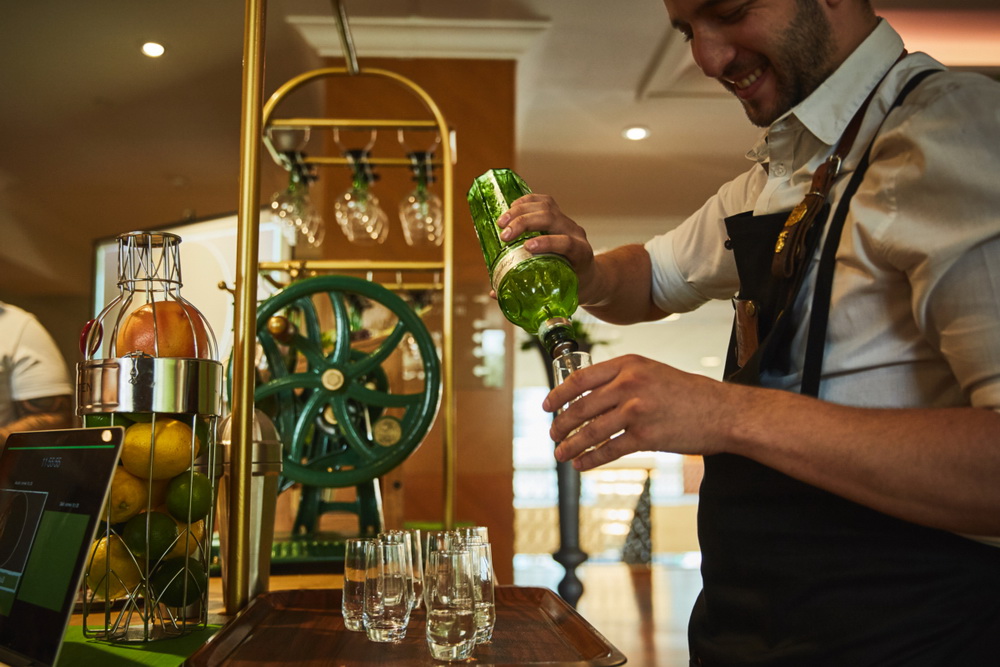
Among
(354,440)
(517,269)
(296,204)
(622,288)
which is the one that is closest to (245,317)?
(517,269)

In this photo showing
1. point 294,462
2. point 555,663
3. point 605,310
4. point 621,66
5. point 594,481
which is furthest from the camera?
point 594,481

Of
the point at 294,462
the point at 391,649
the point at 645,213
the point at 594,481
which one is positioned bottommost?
the point at 594,481

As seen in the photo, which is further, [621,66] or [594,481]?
[594,481]

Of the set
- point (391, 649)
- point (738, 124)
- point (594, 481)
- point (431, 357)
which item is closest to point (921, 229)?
point (391, 649)

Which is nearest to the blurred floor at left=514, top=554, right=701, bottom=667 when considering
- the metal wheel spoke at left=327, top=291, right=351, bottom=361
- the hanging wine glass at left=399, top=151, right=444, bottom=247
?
the hanging wine glass at left=399, top=151, right=444, bottom=247

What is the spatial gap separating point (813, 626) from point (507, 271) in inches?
19.8

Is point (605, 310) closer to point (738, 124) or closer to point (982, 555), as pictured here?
point (982, 555)

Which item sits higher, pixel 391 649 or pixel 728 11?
pixel 728 11

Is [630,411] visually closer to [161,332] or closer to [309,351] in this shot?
[161,332]

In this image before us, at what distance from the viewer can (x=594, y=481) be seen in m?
12.4

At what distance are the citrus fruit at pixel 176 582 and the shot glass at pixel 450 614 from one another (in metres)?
0.23

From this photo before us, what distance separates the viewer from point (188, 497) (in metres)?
0.86

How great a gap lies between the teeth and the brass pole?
0.60m

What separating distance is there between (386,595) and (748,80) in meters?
0.78
